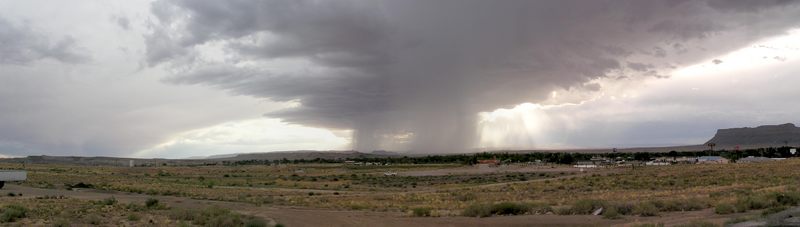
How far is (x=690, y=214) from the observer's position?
28.1m

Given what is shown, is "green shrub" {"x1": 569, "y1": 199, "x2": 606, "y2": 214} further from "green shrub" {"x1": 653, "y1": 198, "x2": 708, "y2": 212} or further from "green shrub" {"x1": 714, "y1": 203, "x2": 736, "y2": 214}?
"green shrub" {"x1": 714, "y1": 203, "x2": 736, "y2": 214}

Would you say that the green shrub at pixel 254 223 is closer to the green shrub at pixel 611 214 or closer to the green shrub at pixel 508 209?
the green shrub at pixel 508 209

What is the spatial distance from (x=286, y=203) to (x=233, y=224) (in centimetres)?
1759

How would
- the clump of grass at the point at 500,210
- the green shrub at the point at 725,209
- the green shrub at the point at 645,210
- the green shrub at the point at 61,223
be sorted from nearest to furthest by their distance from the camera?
1. the green shrub at the point at 61,223
2. the green shrub at the point at 725,209
3. the green shrub at the point at 645,210
4. the clump of grass at the point at 500,210

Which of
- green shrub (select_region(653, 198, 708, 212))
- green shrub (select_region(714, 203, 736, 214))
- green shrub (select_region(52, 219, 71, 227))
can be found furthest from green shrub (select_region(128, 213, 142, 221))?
green shrub (select_region(714, 203, 736, 214))

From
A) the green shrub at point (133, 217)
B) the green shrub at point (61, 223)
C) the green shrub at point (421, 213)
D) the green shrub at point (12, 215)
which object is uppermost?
the green shrub at point (12, 215)

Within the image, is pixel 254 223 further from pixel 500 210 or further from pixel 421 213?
pixel 500 210

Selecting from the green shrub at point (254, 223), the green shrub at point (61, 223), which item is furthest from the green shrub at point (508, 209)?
the green shrub at point (61, 223)

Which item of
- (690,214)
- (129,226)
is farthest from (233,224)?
(690,214)

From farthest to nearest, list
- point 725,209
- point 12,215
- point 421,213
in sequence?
point 421,213 → point 12,215 → point 725,209

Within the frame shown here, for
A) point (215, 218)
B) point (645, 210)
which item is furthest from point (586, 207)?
point (215, 218)

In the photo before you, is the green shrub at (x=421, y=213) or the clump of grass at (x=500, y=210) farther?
the green shrub at (x=421, y=213)

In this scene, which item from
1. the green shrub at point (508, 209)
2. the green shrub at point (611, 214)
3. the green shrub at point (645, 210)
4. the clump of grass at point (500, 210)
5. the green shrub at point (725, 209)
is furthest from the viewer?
the green shrub at point (508, 209)

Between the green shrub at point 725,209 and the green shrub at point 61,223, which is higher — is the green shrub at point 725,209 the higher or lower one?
the lower one
